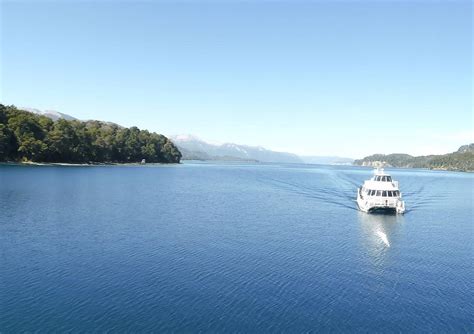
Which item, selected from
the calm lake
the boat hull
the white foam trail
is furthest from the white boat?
the white foam trail

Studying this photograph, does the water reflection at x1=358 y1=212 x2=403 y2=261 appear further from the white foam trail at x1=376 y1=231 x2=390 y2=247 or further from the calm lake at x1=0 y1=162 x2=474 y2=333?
the calm lake at x1=0 y1=162 x2=474 y2=333

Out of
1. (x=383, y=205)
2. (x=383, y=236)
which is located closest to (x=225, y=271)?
(x=383, y=236)

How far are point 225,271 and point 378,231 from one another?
127ft

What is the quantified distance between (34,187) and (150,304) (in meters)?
90.1

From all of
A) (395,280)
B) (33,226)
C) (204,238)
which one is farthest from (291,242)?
(33,226)

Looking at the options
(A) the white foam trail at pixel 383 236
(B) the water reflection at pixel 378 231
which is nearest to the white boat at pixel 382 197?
(B) the water reflection at pixel 378 231

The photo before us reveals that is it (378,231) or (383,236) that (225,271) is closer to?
(383,236)

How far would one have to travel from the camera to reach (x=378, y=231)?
69500mm

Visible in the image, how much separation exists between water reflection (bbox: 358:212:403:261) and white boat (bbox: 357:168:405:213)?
1.99 meters

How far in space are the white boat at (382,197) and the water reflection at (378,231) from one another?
6.54ft

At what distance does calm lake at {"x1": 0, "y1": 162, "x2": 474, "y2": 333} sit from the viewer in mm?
31250

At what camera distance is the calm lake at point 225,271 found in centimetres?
3125

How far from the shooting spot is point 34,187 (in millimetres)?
107500

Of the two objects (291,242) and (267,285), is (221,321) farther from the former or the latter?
(291,242)
